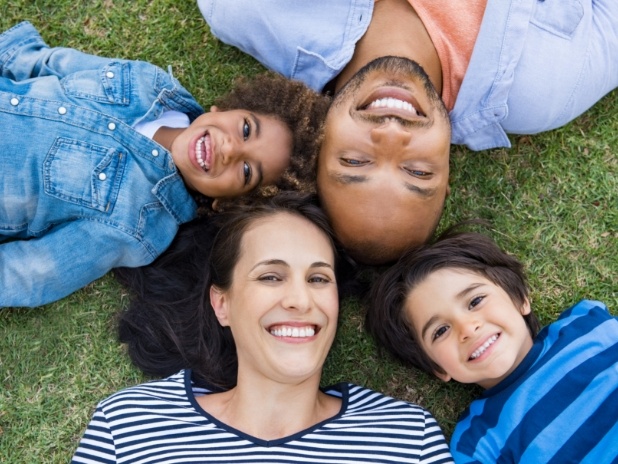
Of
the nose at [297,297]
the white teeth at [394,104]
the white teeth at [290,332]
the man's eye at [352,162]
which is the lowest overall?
the white teeth at [290,332]

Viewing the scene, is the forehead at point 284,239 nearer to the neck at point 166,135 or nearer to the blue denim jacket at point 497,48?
the neck at point 166,135

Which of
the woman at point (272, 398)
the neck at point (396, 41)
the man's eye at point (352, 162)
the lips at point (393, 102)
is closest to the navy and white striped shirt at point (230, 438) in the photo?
the woman at point (272, 398)

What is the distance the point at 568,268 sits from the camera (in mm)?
3357

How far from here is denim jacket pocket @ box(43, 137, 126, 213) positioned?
300 cm

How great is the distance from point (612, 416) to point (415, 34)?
1.86m

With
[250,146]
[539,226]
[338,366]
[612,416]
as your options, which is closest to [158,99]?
[250,146]

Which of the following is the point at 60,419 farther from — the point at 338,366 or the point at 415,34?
the point at 415,34

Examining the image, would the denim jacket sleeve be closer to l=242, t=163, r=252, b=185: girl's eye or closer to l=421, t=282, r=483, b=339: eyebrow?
l=242, t=163, r=252, b=185: girl's eye

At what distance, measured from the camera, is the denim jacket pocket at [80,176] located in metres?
3.00

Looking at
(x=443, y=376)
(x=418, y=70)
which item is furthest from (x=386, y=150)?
(x=443, y=376)

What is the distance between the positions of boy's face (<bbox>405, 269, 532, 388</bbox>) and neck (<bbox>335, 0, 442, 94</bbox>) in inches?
37.0

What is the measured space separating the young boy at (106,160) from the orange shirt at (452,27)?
60 cm

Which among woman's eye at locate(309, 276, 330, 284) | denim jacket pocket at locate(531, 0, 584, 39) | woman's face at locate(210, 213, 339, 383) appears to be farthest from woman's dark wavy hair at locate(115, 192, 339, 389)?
denim jacket pocket at locate(531, 0, 584, 39)

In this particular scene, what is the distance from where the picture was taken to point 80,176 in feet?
9.84
